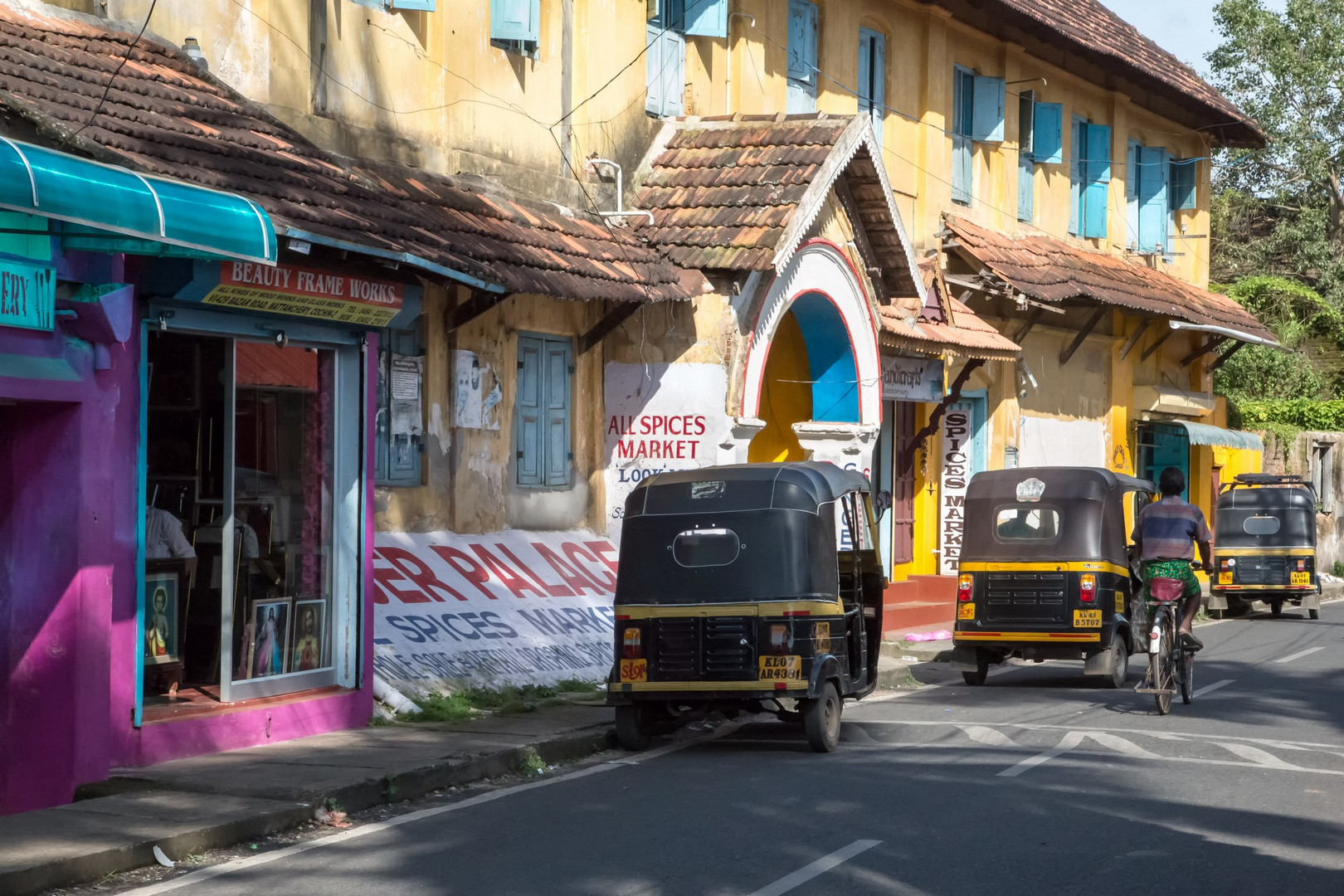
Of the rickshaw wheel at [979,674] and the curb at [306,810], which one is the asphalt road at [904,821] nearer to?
the curb at [306,810]

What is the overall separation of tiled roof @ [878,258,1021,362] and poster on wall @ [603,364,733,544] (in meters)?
3.85

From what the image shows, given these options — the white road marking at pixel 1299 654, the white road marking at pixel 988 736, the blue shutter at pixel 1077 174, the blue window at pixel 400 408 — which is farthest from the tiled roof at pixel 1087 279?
the white road marking at pixel 988 736

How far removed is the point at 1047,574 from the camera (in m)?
15.9

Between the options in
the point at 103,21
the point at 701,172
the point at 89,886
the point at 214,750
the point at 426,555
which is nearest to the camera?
the point at 89,886

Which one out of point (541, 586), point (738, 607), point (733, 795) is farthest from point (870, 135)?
point (733, 795)

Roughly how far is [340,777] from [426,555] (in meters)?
4.85

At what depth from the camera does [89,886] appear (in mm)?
7641

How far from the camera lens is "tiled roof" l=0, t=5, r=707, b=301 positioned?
10180mm

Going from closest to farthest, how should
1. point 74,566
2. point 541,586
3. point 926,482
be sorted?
point 74,566 → point 541,586 → point 926,482

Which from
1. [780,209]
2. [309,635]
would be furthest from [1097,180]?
[309,635]

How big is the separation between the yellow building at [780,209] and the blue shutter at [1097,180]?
5 centimetres

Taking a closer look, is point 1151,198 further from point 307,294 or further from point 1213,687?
point 307,294

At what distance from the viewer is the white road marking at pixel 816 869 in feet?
23.8

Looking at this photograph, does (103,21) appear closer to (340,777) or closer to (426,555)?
(426,555)
